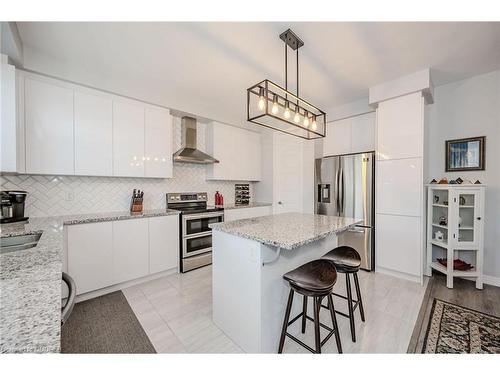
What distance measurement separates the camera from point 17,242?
1665 mm

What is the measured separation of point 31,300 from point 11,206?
2.05 m

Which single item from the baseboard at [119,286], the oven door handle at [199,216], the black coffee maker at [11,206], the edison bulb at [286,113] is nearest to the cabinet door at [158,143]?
the oven door handle at [199,216]

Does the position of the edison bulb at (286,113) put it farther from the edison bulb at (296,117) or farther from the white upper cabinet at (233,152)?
the white upper cabinet at (233,152)

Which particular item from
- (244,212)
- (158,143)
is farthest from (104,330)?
(244,212)

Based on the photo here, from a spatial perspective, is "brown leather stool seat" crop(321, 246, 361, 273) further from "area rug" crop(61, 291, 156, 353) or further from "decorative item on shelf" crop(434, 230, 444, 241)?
"decorative item on shelf" crop(434, 230, 444, 241)

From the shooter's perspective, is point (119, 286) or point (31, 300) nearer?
point (31, 300)

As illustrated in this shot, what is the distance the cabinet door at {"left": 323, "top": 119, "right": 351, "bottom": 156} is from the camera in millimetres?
3684

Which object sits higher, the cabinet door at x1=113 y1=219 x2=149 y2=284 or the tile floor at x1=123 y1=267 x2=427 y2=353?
the cabinet door at x1=113 y1=219 x2=149 y2=284

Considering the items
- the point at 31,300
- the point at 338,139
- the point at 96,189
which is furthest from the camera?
the point at 338,139

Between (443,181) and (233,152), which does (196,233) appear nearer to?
(233,152)

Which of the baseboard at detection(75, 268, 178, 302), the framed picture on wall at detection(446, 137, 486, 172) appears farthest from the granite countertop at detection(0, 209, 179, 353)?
the framed picture on wall at detection(446, 137, 486, 172)

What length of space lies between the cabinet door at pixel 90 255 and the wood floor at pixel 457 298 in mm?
2976

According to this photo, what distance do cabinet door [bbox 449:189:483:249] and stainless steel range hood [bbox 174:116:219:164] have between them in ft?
11.0
